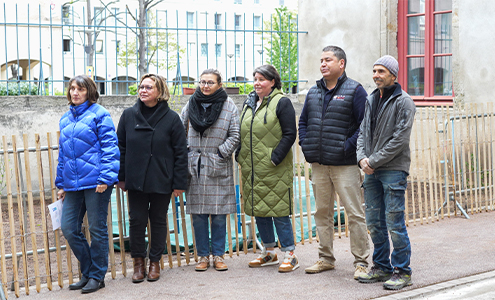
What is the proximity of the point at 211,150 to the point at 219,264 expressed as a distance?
42.5 inches

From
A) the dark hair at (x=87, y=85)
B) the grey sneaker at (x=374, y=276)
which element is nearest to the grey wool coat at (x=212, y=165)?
the dark hair at (x=87, y=85)

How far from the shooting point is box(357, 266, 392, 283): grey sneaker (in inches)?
196

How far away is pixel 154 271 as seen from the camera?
5215 millimetres

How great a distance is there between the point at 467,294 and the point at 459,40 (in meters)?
6.48

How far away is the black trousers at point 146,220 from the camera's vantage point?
512cm

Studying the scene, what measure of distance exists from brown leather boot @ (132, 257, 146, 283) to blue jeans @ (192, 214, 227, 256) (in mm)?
554

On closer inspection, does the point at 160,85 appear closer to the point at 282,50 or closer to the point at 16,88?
the point at 16,88

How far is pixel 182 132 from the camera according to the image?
16.9 ft

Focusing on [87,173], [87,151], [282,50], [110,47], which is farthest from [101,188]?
[110,47]

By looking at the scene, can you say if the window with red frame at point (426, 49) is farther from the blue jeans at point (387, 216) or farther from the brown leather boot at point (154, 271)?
the brown leather boot at point (154, 271)

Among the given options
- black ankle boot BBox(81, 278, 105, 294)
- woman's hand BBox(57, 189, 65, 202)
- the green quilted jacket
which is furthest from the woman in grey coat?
woman's hand BBox(57, 189, 65, 202)

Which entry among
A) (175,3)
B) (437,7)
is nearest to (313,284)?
(437,7)

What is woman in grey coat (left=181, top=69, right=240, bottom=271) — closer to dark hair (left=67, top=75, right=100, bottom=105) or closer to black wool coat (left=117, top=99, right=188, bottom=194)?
black wool coat (left=117, top=99, right=188, bottom=194)

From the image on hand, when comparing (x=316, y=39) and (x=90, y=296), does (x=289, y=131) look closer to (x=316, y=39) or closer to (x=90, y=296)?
Answer: (x=90, y=296)
